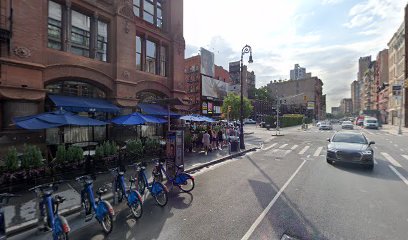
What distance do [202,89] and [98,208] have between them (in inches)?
1127

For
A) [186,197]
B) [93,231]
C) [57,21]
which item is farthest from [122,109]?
[93,231]

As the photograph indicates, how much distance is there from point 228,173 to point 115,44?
10.6m

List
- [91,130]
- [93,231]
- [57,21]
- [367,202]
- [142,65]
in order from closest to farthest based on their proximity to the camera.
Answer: [93,231], [367,202], [57,21], [91,130], [142,65]

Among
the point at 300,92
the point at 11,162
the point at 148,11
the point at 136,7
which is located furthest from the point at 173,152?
the point at 300,92

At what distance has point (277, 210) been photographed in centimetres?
604

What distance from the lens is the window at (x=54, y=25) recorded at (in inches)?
451

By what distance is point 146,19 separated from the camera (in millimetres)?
17062

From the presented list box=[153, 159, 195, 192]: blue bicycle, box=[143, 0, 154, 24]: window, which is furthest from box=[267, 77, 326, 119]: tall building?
box=[153, 159, 195, 192]: blue bicycle

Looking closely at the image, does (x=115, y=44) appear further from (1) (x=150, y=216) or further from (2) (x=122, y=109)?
(1) (x=150, y=216)

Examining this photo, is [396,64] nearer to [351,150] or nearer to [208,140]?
[351,150]

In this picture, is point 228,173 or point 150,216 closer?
point 150,216

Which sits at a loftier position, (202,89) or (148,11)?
(148,11)

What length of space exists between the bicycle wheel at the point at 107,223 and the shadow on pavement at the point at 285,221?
3117 mm

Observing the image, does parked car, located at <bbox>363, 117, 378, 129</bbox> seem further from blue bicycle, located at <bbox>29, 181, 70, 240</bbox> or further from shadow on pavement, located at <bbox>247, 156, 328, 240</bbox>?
blue bicycle, located at <bbox>29, 181, 70, 240</bbox>
